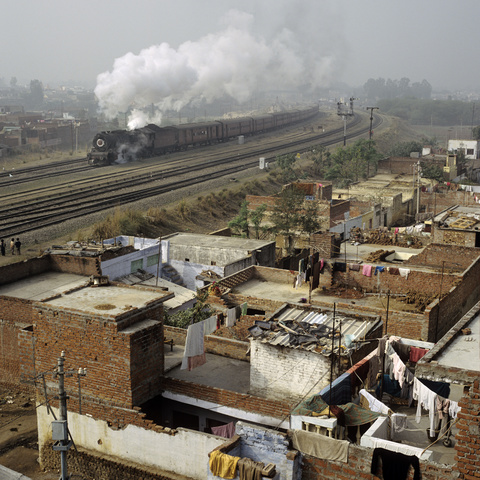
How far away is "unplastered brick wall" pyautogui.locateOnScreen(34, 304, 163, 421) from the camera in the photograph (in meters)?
11.4

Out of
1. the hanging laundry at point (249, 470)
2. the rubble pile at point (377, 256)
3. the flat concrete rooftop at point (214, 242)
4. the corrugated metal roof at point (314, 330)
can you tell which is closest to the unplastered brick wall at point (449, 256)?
the rubble pile at point (377, 256)

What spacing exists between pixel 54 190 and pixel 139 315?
31.5 metres

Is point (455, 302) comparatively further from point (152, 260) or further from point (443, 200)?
point (443, 200)

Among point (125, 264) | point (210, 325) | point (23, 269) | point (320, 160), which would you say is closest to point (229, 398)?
point (210, 325)

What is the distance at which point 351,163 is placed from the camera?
52719mm

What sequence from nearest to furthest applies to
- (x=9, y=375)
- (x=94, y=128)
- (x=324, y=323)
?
(x=324, y=323) → (x=9, y=375) → (x=94, y=128)

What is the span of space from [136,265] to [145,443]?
1132cm

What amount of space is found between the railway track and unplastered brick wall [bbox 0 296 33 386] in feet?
49.7

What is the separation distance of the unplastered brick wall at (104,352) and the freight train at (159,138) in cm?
4177


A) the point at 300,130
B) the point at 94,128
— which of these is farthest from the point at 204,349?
the point at 94,128

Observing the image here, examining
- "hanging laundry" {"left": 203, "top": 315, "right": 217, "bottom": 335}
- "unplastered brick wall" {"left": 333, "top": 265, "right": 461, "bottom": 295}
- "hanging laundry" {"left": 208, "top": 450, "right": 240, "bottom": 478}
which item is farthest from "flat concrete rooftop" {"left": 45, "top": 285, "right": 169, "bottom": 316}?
"unplastered brick wall" {"left": 333, "top": 265, "right": 461, "bottom": 295}

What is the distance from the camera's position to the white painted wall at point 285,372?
38.3 feet

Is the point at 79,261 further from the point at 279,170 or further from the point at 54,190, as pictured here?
the point at 279,170

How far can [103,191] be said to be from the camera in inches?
1613
